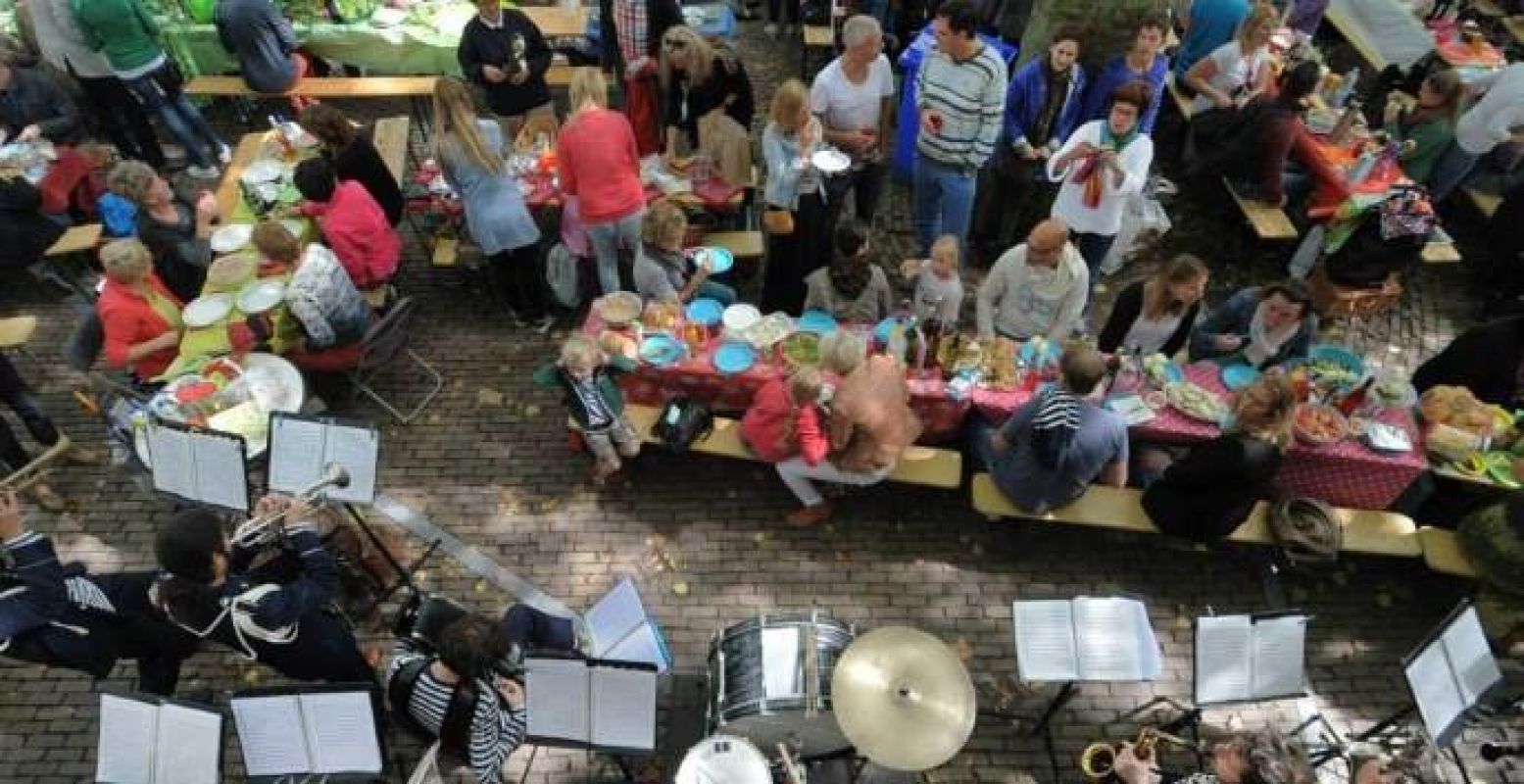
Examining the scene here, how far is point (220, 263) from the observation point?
6598mm

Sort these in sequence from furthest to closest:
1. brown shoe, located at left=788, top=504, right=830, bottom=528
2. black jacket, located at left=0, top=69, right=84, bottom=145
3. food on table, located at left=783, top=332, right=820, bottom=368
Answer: black jacket, located at left=0, top=69, right=84, bottom=145 < brown shoe, located at left=788, top=504, right=830, bottom=528 < food on table, located at left=783, top=332, right=820, bottom=368

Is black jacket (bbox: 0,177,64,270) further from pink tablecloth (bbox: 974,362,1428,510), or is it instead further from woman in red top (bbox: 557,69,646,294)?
pink tablecloth (bbox: 974,362,1428,510)

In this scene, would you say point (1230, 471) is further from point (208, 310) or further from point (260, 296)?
point (208, 310)

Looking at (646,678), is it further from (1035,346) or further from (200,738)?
(1035,346)

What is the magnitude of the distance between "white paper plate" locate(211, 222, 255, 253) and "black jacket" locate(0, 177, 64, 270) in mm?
2059

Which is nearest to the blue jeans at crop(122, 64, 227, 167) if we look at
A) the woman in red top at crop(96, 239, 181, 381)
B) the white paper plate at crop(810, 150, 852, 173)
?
the woman in red top at crop(96, 239, 181, 381)

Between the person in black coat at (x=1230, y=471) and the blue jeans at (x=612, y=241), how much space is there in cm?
433

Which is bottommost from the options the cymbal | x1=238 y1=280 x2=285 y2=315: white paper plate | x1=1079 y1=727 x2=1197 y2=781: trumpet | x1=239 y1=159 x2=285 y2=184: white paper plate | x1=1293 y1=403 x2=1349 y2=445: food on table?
x1=1079 y1=727 x2=1197 y2=781: trumpet

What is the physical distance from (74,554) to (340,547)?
2.33 m

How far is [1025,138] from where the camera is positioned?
24.6ft

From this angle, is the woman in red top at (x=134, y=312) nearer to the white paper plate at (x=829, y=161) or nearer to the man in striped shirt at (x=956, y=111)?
the white paper plate at (x=829, y=161)

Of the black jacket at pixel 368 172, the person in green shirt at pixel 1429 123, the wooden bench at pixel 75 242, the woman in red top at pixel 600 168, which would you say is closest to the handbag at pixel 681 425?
the woman in red top at pixel 600 168

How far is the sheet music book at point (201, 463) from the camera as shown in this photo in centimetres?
479

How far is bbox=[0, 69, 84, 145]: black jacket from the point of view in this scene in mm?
8273
